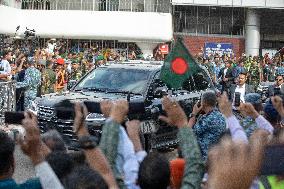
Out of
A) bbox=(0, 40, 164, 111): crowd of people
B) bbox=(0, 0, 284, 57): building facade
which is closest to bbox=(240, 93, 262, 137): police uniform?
bbox=(0, 40, 164, 111): crowd of people

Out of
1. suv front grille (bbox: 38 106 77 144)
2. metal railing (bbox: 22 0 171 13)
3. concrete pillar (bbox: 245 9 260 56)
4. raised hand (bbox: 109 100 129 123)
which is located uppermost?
metal railing (bbox: 22 0 171 13)

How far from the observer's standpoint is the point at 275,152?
3.10m

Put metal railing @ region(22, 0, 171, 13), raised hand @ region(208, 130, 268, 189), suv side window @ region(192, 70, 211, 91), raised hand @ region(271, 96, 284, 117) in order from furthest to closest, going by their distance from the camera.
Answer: metal railing @ region(22, 0, 171, 13)
suv side window @ region(192, 70, 211, 91)
raised hand @ region(271, 96, 284, 117)
raised hand @ region(208, 130, 268, 189)

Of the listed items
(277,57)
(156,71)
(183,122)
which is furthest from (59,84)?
(183,122)

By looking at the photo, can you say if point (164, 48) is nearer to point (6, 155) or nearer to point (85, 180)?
point (6, 155)

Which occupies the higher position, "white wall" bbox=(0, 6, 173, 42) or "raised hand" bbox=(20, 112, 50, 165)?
"white wall" bbox=(0, 6, 173, 42)

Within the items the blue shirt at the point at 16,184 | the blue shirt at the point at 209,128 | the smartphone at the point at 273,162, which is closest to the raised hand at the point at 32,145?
the blue shirt at the point at 16,184

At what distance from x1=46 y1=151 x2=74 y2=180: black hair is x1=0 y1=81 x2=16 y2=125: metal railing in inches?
455

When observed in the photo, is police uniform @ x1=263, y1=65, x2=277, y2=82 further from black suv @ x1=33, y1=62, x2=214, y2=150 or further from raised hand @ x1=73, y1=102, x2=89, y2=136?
raised hand @ x1=73, y1=102, x2=89, y2=136

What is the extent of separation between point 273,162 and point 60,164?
3.88 ft

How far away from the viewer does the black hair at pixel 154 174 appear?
3379 mm

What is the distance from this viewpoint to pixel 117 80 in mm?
12008

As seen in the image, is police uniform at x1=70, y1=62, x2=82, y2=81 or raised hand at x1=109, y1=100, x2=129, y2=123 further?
police uniform at x1=70, y1=62, x2=82, y2=81

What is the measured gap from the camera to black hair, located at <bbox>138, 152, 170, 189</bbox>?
3.38 meters
